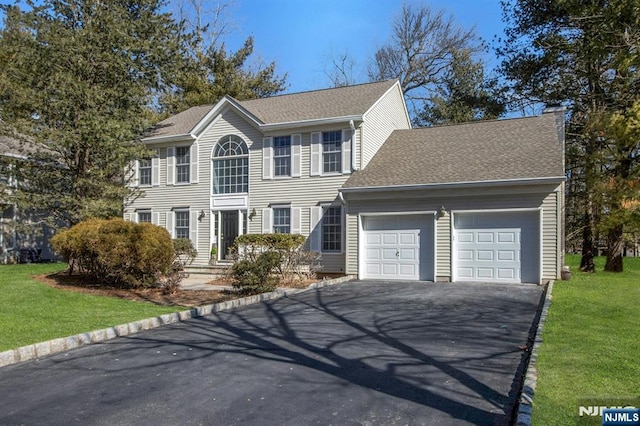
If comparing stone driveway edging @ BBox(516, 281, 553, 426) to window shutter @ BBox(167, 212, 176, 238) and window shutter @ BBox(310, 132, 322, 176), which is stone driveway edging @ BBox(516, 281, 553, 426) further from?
window shutter @ BBox(167, 212, 176, 238)

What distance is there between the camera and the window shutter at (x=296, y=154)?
1831cm

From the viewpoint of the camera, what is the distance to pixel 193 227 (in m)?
20.1

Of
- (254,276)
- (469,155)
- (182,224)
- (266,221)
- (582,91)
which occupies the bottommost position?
(254,276)

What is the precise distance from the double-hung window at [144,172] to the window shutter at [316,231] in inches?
325

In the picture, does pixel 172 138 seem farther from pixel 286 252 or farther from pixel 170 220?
pixel 286 252

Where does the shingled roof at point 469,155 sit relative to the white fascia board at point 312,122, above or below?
below

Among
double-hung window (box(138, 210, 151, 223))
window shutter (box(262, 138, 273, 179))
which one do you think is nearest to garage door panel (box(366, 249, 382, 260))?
window shutter (box(262, 138, 273, 179))

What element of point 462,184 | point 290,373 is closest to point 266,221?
point 462,184

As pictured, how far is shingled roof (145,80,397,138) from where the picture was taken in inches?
712

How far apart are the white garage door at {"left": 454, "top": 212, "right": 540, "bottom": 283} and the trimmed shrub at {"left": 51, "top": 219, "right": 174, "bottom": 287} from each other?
821cm

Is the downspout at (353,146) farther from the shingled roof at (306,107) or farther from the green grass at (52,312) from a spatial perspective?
the green grass at (52,312)

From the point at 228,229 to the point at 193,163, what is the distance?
3191 mm

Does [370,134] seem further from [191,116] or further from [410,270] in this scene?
[191,116]

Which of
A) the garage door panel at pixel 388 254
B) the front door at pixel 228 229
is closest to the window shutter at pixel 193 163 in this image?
the front door at pixel 228 229
